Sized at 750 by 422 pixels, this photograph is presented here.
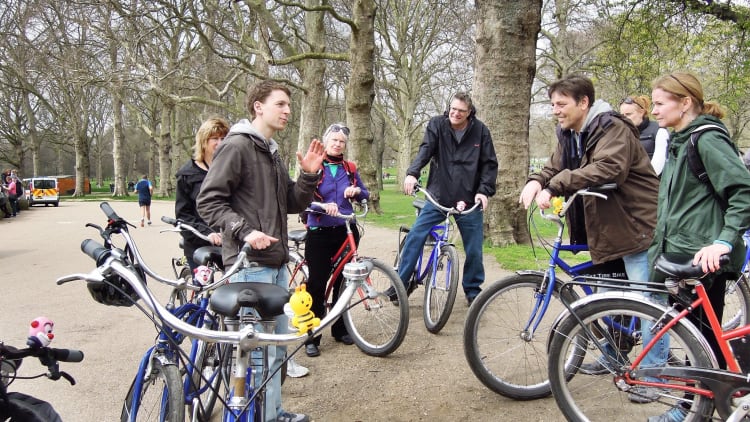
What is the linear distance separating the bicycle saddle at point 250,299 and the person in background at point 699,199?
2078 mm

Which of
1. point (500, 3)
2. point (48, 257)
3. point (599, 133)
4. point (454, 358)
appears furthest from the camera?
point (48, 257)

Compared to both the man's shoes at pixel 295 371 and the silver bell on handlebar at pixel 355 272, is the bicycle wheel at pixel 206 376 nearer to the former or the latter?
the man's shoes at pixel 295 371

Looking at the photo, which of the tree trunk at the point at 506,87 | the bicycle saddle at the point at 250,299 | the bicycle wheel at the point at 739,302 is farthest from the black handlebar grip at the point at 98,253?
the tree trunk at the point at 506,87

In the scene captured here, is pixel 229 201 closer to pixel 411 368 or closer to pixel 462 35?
pixel 411 368

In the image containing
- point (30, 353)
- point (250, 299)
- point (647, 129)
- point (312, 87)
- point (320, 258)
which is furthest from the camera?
point (312, 87)

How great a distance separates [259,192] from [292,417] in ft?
4.38

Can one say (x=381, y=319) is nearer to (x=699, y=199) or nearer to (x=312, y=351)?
(x=312, y=351)

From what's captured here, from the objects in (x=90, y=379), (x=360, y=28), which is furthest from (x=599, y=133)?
(x=360, y=28)

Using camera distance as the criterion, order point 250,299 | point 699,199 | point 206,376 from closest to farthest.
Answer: point 250,299 < point 699,199 < point 206,376

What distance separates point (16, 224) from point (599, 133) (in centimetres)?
1833

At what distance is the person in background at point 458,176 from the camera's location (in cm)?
493

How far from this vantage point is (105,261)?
200cm

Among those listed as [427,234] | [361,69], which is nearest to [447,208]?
[427,234]

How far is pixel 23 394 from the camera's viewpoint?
1816 millimetres
